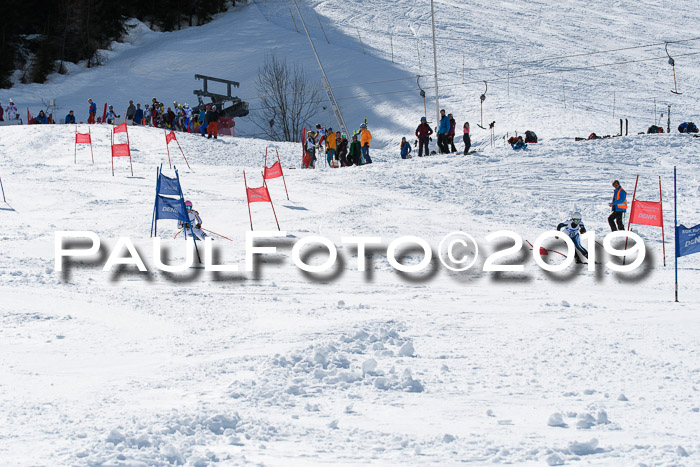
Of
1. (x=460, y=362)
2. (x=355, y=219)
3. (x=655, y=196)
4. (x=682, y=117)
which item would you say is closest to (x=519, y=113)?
(x=682, y=117)

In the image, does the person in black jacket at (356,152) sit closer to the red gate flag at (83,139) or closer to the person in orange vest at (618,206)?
the red gate flag at (83,139)

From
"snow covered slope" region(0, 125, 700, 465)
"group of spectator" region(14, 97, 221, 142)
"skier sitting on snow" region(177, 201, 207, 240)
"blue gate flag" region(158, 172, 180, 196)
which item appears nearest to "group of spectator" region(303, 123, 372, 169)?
"group of spectator" region(14, 97, 221, 142)

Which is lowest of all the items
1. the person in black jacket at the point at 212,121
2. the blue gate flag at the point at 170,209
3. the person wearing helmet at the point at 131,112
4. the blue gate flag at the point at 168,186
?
the blue gate flag at the point at 170,209

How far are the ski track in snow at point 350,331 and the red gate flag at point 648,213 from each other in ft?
2.87

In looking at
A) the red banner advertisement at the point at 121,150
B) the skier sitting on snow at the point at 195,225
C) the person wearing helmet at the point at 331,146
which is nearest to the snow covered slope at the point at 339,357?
the skier sitting on snow at the point at 195,225

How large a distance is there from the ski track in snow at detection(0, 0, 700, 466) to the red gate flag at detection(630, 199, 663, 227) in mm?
874

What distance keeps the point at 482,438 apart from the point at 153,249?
9.36m

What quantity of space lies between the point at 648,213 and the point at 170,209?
28.6 ft

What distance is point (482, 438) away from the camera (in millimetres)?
6449

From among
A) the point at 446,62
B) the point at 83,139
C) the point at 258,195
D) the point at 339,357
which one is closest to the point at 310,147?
the point at 83,139

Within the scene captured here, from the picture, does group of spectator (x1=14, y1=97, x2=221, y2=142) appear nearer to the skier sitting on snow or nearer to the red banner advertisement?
the red banner advertisement

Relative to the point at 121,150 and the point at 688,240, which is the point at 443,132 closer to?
the point at 121,150

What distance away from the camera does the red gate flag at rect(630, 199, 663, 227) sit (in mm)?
14547

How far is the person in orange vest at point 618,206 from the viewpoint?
53.1ft
